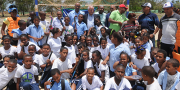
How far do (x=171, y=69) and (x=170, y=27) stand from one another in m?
1.70

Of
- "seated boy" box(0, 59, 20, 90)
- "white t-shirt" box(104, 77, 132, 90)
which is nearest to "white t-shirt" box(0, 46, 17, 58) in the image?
"seated boy" box(0, 59, 20, 90)

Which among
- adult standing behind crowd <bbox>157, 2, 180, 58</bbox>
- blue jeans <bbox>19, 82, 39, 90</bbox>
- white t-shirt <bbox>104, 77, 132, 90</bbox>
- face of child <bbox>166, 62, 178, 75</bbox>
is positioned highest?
adult standing behind crowd <bbox>157, 2, 180, 58</bbox>

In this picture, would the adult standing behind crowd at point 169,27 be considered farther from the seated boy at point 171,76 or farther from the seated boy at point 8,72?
the seated boy at point 8,72

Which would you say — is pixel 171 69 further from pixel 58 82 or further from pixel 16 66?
pixel 16 66

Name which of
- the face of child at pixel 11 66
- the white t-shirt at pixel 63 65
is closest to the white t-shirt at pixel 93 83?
the white t-shirt at pixel 63 65

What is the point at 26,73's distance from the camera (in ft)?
10.6

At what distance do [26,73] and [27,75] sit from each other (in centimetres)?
5

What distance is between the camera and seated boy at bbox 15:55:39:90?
10.4ft

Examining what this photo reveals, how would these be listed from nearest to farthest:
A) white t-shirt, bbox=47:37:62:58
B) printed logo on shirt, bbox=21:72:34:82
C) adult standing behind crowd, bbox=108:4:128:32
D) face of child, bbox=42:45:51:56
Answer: printed logo on shirt, bbox=21:72:34:82
face of child, bbox=42:45:51:56
white t-shirt, bbox=47:37:62:58
adult standing behind crowd, bbox=108:4:128:32

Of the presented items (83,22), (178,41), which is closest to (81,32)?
(83,22)

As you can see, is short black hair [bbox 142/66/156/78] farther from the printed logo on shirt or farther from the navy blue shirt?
the navy blue shirt

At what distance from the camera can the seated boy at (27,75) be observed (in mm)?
3168

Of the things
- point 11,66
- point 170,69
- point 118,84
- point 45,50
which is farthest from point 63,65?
point 170,69

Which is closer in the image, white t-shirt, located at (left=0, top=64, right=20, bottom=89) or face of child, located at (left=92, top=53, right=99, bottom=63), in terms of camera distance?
white t-shirt, located at (left=0, top=64, right=20, bottom=89)
